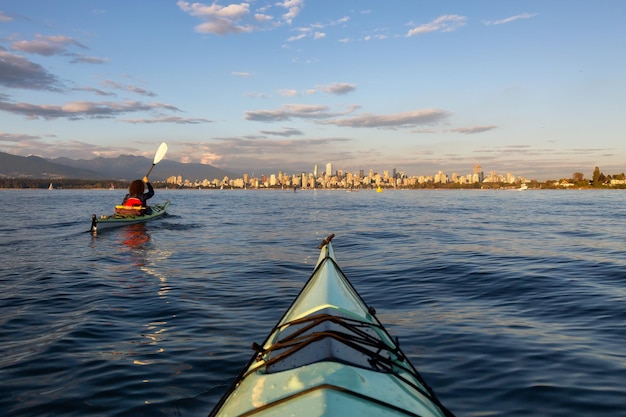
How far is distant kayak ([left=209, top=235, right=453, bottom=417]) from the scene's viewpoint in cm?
313

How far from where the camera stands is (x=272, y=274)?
13.6 meters

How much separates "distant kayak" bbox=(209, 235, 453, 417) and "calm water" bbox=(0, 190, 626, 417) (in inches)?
52.9

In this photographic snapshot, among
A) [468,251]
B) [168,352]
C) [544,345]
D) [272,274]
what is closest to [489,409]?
[544,345]

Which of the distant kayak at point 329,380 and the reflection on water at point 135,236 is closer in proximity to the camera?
the distant kayak at point 329,380

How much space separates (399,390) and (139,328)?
6.00 meters

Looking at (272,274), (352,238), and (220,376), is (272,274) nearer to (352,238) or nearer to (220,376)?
(220,376)

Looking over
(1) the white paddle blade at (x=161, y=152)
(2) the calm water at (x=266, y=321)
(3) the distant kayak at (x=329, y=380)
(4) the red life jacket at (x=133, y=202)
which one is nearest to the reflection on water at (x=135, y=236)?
(4) the red life jacket at (x=133, y=202)

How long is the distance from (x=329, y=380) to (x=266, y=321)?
5.17 meters

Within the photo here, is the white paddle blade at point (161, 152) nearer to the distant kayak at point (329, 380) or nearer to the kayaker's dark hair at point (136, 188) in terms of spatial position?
the kayaker's dark hair at point (136, 188)

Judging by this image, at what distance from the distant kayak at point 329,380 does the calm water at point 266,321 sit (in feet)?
4.41

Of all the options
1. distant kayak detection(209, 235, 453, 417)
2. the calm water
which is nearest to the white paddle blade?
the calm water

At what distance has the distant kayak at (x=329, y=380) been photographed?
313 cm

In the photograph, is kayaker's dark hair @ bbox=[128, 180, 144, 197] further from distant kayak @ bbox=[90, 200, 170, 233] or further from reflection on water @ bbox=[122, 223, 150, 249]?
reflection on water @ bbox=[122, 223, 150, 249]

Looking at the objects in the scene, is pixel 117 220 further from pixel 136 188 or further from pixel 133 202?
pixel 136 188
